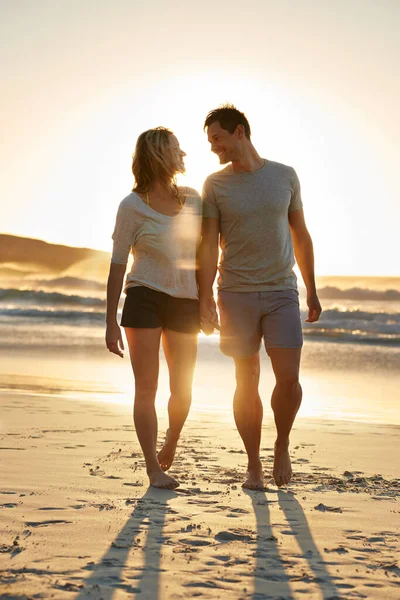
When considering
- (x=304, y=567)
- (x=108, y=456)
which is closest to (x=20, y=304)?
(x=108, y=456)

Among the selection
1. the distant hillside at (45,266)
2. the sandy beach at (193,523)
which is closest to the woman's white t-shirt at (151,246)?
the sandy beach at (193,523)

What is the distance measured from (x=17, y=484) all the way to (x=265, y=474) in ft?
4.51

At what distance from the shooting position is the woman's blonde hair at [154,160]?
14.2 feet

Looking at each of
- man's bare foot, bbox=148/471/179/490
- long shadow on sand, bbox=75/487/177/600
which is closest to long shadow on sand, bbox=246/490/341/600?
long shadow on sand, bbox=75/487/177/600

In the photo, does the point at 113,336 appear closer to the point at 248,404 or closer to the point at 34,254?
the point at 248,404

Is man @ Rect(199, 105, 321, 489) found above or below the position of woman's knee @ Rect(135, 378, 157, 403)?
above

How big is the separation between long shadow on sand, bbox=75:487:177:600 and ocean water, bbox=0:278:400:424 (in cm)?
418

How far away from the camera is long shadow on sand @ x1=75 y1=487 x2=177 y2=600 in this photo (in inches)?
103

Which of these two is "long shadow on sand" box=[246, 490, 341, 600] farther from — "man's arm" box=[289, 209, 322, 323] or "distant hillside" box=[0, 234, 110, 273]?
"distant hillside" box=[0, 234, 110, 273]

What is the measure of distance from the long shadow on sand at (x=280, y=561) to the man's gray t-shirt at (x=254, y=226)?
1192 mm

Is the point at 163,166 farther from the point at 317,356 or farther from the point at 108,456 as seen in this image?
the point at 317,356

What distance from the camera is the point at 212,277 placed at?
4.50 metres

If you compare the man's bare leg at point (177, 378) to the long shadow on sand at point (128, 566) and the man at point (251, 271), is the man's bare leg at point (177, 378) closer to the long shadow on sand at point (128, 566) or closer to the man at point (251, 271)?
the man at point (251, 271)

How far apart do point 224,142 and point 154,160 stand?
41 cm
